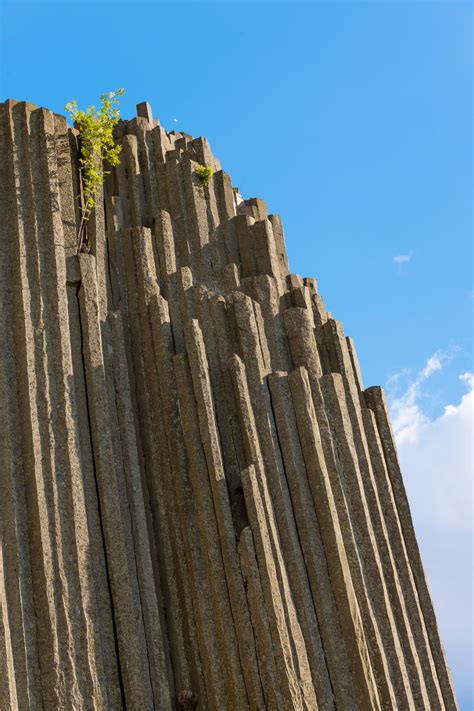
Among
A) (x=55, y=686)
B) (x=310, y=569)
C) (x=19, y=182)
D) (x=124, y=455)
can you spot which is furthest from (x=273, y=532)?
(x=19, y=182)

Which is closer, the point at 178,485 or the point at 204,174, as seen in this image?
the point at 178,485

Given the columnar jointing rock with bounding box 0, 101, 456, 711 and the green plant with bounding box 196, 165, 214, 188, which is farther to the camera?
the green plant with bounding box 196, 165, 214, 188

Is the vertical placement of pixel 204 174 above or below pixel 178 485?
above

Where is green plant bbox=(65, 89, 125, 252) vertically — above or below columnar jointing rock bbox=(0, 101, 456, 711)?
above

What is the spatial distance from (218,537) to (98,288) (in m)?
2.95

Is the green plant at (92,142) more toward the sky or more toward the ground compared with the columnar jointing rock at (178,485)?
more toward the sky

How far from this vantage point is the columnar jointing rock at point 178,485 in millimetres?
9094

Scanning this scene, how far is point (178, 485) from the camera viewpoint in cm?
1006

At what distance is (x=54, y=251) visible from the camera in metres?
10.4

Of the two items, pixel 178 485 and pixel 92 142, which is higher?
pixel 92 142

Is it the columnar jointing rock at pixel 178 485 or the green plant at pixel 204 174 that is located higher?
the green plant at pixel 204 174

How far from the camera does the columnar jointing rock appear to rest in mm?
9094

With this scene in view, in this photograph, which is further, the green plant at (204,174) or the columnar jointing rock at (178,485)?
the green plant at (204,174)

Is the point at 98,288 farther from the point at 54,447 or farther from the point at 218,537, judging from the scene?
the point at 218,537
